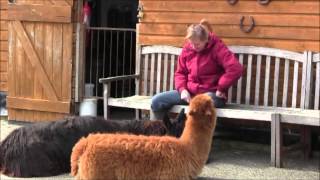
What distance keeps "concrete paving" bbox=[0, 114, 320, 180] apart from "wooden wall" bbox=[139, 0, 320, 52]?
1.28m

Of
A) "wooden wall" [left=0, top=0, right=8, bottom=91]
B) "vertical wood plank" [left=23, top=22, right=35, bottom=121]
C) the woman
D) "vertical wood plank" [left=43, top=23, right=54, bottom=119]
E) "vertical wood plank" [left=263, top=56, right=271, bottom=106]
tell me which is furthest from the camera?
"wooden wall" [left=0, top=0, right=8, bottom=91]

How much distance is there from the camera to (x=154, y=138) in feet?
14.5

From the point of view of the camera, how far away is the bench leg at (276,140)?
6.10m

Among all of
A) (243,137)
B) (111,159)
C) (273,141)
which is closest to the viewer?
(111,159)

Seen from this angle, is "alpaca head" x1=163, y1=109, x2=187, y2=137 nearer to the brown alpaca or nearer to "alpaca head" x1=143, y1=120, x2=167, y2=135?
"alpaca head" x1=143, y1=120, x2=167, y2=135

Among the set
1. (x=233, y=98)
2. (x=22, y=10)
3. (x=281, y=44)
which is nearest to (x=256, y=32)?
(x=281, y=44)

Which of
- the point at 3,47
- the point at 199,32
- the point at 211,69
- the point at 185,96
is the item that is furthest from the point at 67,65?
the point at 199,32

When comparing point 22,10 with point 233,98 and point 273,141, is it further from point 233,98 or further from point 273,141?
point 273,141

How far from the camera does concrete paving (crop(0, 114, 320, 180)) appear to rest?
19.4 feet

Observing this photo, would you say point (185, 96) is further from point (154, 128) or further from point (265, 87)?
point (265, 87)

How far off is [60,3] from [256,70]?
3.04m

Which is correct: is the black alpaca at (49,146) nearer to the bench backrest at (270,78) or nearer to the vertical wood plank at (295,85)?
the bench backrest at (270,78)

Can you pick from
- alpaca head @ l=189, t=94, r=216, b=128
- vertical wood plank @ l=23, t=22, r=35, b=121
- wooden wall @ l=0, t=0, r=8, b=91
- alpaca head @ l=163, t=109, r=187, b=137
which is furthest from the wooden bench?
wooden wall @ l=0, t=0, r=8, b=91

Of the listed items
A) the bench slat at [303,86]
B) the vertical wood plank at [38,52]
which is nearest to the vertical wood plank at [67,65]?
the vertical wood plank at [38,52]
